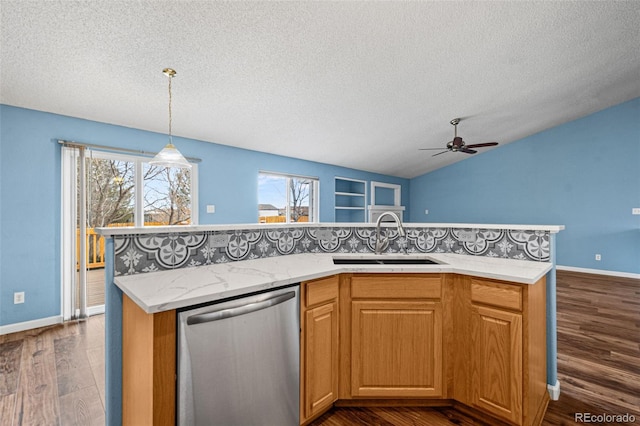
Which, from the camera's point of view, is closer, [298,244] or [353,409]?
[353,409]

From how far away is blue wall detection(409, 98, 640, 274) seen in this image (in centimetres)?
517

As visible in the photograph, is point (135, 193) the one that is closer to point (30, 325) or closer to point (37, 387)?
point (30, 325)

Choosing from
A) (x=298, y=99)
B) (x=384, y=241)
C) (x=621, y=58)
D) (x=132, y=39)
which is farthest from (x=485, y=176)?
(x=132, y=39)

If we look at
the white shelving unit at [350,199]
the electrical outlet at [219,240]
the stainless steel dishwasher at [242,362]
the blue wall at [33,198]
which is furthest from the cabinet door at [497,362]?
the white shelving unit at [350,199]

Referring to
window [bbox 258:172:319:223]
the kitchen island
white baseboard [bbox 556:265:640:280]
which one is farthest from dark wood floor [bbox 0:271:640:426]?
window [bbox 258:172:319:223]

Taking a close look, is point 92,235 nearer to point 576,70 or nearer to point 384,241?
point 384,241

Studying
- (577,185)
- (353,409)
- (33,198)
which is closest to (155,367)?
(353,409)

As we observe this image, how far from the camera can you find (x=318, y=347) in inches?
61.2

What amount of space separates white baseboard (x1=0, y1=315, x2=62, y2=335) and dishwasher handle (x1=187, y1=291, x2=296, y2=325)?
10.4 ft

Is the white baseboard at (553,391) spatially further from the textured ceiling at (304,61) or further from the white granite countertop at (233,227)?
the textured ceiling at (304,61)

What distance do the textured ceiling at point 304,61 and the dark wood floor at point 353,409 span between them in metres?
2.32

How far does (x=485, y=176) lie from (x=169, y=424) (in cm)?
785

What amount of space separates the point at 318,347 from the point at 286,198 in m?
4.06

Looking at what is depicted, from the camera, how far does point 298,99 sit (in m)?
3.37
